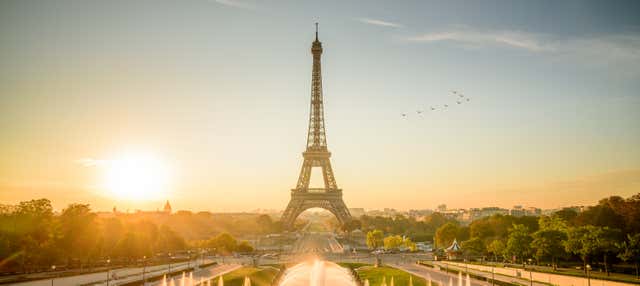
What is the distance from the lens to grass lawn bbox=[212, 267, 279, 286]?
47.2 m

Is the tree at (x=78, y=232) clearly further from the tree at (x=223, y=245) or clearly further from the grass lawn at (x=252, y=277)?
the tree at (x=223, y=245)

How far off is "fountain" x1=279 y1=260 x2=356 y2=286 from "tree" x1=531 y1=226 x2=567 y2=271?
1976cm

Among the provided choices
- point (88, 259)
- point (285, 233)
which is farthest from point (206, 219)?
point (88, 259)

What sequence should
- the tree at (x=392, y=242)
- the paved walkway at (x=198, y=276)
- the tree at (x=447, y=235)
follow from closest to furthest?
the paved walkway at (x=198, y=276) < the tree at (x=447, y=235) < the tree at (x=392, y=242)

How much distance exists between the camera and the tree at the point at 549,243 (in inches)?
2180

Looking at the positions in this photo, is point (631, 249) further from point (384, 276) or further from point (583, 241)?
point (384, 276)

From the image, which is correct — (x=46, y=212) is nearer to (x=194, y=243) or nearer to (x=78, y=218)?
(x=78, y=218)

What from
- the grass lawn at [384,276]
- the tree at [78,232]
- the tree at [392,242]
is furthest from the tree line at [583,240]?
the tree at [78,232]

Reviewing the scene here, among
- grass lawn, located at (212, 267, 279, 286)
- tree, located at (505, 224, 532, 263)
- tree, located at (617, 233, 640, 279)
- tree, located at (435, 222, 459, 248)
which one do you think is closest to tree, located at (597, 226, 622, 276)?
tree, located at (617, 233, 640, 279)

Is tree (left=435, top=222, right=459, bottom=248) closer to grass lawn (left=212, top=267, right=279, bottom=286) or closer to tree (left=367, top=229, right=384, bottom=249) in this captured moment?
tree (left=367, top=229, right=384, bottom=249)

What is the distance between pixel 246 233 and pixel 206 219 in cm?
1100

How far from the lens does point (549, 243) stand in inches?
2189

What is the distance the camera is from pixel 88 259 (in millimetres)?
58344

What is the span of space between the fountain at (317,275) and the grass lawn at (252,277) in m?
1.43
